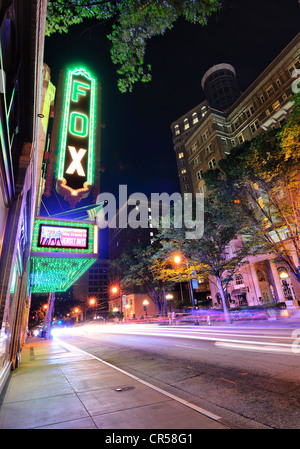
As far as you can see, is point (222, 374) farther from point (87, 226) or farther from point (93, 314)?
point (93, 314)

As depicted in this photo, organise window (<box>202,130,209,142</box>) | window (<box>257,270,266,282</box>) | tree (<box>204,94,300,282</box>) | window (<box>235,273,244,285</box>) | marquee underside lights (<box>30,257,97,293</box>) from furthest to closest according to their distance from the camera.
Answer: window (<box>202,130,209,142</box>) → window (<box>235,273,244,285</box>) → window (<box>257,270,266,282</box>) → tree (<box>204,94,300,282</box>) → marquee underside lights (<box>30,257,97,293</box>)

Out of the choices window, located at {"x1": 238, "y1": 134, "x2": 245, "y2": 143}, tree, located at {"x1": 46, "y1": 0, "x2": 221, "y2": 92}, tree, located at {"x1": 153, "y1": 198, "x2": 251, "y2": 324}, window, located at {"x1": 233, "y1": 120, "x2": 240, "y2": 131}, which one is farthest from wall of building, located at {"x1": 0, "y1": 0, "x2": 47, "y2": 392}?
window, located at {"x1": 233, "y1": 120, "x2": 240, "y2": 131}

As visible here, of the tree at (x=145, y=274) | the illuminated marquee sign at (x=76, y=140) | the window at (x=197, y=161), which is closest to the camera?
the illuminated marquee sign at (x=76, y=140)

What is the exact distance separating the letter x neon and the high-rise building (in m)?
23.6

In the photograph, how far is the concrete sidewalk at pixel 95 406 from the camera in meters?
3.94

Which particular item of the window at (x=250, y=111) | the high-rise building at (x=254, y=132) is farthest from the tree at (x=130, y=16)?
the window at (x=250, y=111)

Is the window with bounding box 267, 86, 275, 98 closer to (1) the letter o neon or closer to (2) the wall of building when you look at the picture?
(1) the letter o neon

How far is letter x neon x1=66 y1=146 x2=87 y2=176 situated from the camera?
8812 millimetres

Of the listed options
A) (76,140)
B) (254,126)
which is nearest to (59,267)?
(76,140)

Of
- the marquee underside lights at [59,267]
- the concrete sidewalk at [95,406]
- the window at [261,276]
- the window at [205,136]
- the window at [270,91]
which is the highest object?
the window at [205,136]

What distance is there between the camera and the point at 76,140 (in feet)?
30.4

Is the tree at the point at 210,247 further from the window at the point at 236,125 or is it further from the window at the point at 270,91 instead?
the window at the point at 236,125

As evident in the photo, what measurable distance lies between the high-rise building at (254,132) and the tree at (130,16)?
84.6 ft
